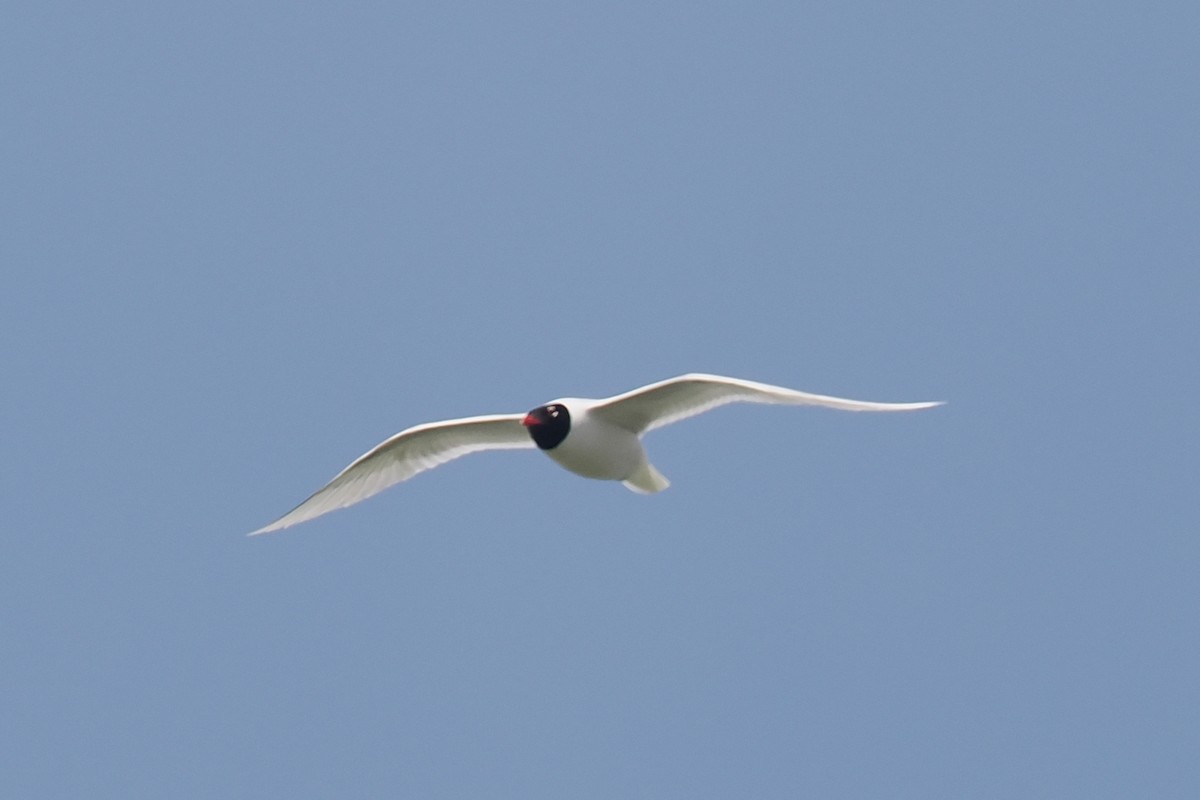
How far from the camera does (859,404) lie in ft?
47.1

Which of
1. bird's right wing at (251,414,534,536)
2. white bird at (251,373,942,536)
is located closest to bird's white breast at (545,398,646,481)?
white bird at (251,373,942,536)

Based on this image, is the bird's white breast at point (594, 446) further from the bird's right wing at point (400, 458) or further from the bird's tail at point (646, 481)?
the bird's right wing at point (400, 458)

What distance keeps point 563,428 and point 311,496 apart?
312 cm

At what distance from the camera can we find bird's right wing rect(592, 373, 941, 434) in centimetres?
1464

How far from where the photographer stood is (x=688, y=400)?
53.2 ft

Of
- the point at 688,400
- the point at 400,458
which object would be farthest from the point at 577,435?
the point at 400,458

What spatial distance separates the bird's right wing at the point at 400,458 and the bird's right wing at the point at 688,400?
76.3 inches

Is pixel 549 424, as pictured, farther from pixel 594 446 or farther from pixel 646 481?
pixel 646 481

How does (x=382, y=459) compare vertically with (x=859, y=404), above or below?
above

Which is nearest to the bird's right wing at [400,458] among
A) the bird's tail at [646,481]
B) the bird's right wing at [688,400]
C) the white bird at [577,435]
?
the white bird at [577,435]

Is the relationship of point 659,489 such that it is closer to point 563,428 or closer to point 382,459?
point 563,428

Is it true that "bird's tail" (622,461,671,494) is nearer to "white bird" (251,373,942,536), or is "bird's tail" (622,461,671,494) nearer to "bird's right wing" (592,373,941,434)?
"white bird" (251,373,942,536)

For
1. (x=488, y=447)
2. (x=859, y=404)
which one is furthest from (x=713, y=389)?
(x=488, y=447)

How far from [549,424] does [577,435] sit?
0.27 meters
